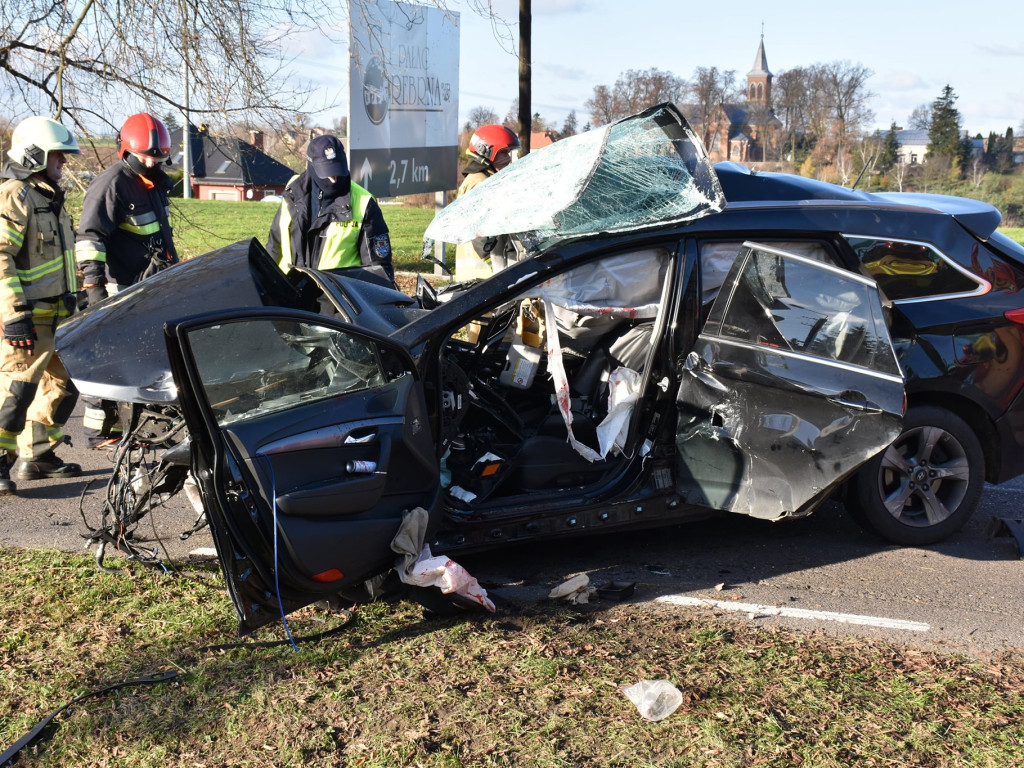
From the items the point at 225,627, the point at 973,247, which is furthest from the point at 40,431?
the point at 973,247

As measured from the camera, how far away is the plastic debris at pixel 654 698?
3.10 m

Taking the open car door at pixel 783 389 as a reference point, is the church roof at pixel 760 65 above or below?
above

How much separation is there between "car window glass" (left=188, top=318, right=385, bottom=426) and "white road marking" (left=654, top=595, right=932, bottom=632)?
165cm

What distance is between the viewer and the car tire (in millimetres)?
4562

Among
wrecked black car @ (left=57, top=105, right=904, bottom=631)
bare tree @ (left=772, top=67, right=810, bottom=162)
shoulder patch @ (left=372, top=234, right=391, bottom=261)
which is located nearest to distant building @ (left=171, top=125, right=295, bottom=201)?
shoulder patch @ (left=372, top=234, right=391, bottom=261)

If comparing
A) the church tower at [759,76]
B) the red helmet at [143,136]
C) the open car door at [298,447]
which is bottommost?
the open car door at [298,447]

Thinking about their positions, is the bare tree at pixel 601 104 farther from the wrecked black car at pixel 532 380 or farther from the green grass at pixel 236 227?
the wrecked black car at pixel 532 380

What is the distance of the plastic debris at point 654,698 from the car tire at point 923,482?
6.12ft

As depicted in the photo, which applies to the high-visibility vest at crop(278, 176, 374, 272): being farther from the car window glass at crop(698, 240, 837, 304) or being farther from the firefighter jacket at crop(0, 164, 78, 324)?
the car window glass at crop(698, 240, 837, 304)

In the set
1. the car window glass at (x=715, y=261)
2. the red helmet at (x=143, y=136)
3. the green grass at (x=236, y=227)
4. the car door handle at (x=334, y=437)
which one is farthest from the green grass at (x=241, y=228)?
the car window glass at (x=715, y=261)

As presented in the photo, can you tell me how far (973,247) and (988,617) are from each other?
1810 mm

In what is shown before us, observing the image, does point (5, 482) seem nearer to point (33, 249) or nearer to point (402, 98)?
point (33, 249)

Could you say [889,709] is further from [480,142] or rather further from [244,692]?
[480,142]

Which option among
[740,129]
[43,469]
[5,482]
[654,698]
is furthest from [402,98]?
[740,129]
